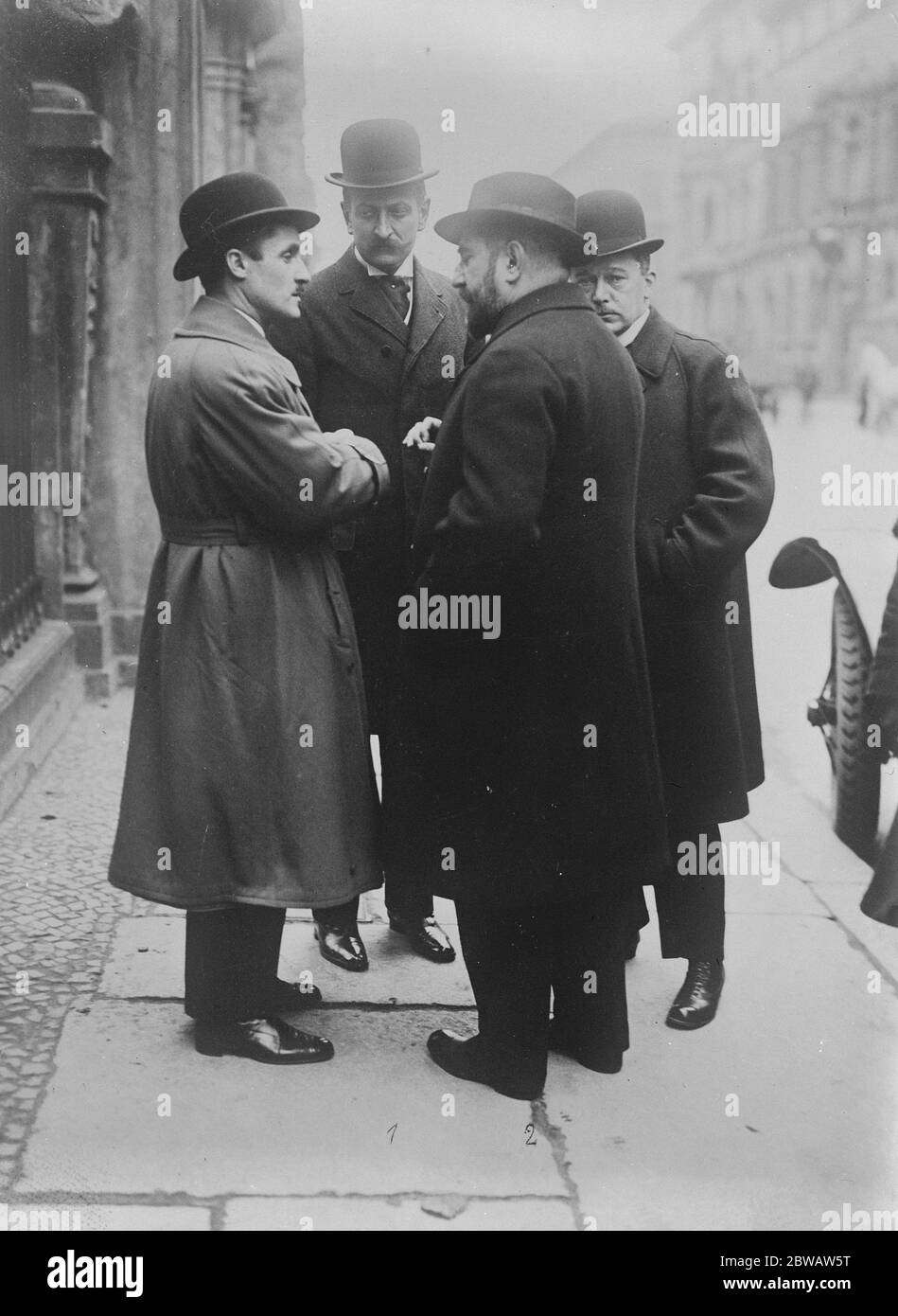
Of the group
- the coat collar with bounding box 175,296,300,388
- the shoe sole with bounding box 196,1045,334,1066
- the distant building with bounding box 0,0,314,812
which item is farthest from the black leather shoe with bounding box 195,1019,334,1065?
the distant building with bounding box 0,0,314,812

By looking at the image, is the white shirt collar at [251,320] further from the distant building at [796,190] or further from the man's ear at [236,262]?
the distant building at [796,190]

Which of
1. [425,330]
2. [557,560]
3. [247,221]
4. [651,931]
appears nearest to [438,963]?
[651,931]

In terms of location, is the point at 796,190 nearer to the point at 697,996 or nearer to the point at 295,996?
the point at 697,996

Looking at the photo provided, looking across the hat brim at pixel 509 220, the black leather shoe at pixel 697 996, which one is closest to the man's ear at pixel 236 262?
the hat brim at pixel 509 220

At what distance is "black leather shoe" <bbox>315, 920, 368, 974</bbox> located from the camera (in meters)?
4.07

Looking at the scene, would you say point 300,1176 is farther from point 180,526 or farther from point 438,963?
point 180,526

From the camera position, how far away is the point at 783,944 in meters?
4.25

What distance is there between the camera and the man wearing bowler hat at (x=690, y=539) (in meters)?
3.57

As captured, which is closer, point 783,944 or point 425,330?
point 425,330

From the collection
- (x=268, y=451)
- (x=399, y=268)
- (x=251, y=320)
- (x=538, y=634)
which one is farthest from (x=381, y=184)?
(x=538, y=634)

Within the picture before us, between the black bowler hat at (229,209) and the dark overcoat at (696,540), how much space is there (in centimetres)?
92

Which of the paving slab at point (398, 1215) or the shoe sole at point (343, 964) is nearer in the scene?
the paving slab at point (398, 1215)

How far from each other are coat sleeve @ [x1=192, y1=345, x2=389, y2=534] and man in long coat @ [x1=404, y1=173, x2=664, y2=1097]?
22 cm

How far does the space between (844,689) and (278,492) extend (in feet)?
6.76
